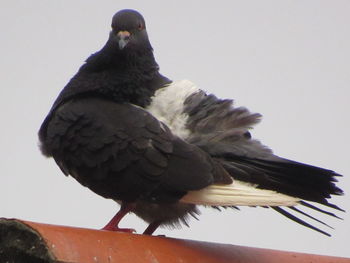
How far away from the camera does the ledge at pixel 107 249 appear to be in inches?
154

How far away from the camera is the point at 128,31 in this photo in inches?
269

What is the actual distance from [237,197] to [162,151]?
55cm

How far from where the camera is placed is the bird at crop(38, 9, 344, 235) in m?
5.57

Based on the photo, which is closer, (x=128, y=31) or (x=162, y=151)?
(x=162, y=151)

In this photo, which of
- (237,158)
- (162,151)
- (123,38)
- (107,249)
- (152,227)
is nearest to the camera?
(107,249)

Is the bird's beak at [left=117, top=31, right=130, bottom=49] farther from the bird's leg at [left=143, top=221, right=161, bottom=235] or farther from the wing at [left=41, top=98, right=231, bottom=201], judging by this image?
the bird's leg at [left=143, top=221, right=161, bottom=235]

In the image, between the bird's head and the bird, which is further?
the bird's head

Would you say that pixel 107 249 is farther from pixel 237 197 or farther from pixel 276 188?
pixel 276 188

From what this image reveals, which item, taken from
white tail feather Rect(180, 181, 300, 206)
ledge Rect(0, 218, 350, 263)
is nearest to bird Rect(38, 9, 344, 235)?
white tail feather Rect(180, 181, 300, 206)

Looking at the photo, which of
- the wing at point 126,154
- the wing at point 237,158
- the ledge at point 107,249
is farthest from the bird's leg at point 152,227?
the ledge at point 107,249

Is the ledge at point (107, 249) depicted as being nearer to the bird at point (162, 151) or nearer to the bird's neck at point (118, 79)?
the bird at point (162, 151)

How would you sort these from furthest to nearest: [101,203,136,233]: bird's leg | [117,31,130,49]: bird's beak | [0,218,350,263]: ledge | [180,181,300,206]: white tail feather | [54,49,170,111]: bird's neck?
1. [117,31,130,49]: bird's beak
2. [54,49,170,111]: bird's neck
3. [101,203,136,233]: bird's leg
4. [180,181,300,206]: white tail feather
5. [0,218,350,263]: ledge

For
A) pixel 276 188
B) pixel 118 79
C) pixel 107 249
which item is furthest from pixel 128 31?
pixel 107 249

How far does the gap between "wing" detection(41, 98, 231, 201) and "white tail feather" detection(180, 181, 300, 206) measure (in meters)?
0.07
